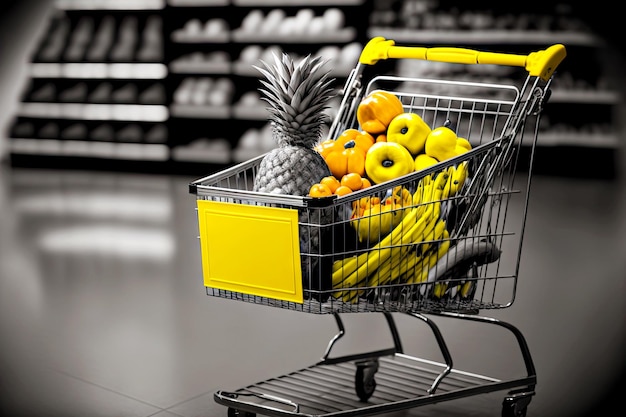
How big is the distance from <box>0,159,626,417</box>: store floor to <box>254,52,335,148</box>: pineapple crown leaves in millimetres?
1078

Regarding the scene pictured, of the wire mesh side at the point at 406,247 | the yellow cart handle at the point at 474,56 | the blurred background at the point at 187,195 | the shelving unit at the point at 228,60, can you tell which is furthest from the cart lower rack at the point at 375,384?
the shelving unit at the point at 228,60

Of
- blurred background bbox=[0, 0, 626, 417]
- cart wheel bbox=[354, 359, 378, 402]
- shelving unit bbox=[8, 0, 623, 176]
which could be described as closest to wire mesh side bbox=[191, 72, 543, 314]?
cart wheel bbox=[354, 359, 378, 402]

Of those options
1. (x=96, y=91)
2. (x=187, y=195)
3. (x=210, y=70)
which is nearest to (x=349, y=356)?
(x=187, y=195)

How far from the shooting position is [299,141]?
260 centimetres

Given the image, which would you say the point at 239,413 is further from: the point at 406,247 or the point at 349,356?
the point at 406,247

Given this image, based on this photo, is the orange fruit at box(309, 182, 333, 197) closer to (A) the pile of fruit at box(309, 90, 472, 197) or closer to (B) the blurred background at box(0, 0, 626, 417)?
(A) the pile of fruit at box(309, 90, 472, 197)

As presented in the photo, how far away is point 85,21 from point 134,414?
623cm

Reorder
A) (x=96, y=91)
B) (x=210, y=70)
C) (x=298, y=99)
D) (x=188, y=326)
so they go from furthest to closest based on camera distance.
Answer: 1. (x=96, y=91)
2. (x=210, y=70)
3. (x=188, y=326)
4. (x=298, y=99)

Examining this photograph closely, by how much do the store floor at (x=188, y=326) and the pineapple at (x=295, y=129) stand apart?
100cm

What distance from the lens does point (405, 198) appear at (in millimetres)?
2572

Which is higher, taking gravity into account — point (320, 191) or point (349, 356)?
point (320, 191)

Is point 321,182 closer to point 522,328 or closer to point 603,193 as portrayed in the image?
point 522,328

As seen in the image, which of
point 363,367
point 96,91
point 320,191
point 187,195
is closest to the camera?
point 320,191

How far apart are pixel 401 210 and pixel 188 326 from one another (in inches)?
71.2
